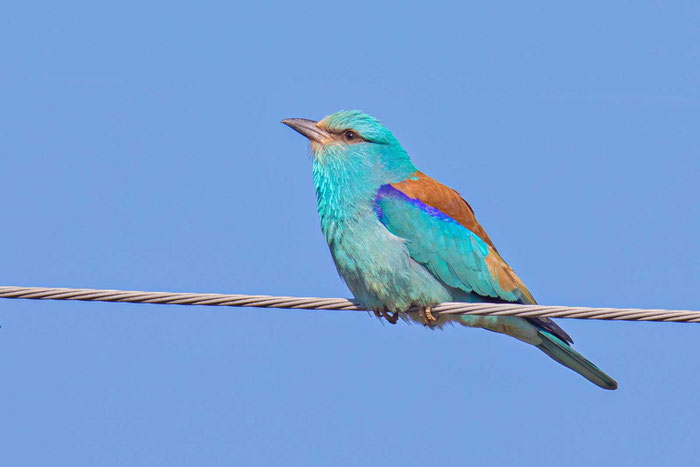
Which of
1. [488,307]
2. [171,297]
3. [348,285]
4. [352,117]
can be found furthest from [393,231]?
[171,297]

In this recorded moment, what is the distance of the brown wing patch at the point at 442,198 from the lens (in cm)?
673

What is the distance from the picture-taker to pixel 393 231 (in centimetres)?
646

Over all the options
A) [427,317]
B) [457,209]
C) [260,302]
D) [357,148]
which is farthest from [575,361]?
[260,302]

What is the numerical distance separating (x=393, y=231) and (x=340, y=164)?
687 millimetres

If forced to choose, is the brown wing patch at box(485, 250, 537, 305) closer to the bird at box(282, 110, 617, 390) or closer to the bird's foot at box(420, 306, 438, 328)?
the bird at box(282, 110, 617, 390)

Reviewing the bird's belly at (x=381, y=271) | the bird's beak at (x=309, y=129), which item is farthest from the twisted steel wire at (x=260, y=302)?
the bird's beak at (x=309, y=129)

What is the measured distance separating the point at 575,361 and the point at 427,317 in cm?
107

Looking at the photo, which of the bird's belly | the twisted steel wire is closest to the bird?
the bird's belly

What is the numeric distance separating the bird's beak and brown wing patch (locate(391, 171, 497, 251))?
708 mm

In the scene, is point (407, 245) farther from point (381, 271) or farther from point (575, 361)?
point (575, 361)

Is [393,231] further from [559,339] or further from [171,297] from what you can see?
[171,297]

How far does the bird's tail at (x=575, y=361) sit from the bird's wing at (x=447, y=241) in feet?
0.27

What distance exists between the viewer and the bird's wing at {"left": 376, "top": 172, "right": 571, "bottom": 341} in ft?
21.2

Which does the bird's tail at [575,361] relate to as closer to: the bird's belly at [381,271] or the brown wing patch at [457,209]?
the brown wing patch at [457,209]
